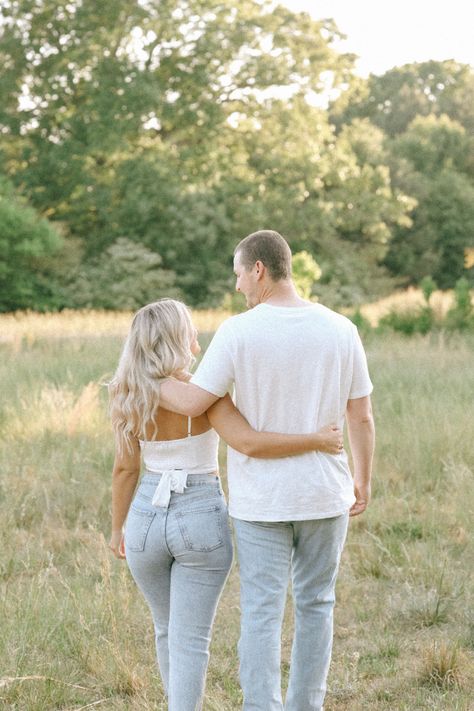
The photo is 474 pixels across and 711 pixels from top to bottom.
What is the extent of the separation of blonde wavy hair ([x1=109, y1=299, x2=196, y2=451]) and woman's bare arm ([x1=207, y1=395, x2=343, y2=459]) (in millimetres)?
215

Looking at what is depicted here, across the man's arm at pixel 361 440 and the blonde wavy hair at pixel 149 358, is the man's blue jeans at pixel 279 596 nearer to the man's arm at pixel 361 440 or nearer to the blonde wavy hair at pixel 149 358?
the man's arm at pixel 361 440

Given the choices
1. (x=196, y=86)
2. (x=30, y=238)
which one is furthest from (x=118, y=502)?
(x=196, y=86)

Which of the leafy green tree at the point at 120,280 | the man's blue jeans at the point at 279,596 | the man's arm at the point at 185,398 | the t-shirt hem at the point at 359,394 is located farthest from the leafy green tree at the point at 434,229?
the man's arm at the point at 185,398

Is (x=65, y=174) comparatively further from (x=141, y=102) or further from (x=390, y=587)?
(x=390, y=587)

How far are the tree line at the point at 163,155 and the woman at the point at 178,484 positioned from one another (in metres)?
24.9

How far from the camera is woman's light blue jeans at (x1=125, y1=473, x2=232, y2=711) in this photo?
2.88 metres

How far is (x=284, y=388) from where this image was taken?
9.49ft

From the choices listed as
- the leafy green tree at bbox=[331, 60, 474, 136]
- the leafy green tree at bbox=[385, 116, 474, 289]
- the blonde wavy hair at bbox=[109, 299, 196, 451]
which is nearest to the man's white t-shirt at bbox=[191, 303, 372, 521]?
the blonde wavy hair at bbox=[109, 299, 196, 451]

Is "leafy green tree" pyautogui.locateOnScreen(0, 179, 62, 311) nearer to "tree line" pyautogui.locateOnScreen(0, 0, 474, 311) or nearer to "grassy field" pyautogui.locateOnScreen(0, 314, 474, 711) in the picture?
"tree line" pyautogui.locateOnScreen(0, 0, 474, 311)

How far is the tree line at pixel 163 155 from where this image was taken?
28672 millimetres

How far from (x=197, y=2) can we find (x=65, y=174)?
643cm

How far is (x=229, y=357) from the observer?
2.85 meters

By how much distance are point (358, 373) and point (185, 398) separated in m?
0.56

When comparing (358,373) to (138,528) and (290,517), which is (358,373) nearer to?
(290,517)
